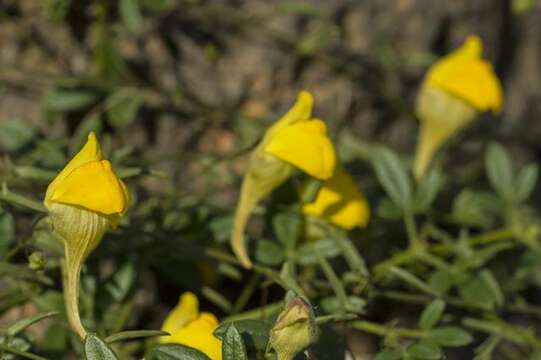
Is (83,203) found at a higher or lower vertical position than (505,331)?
higher

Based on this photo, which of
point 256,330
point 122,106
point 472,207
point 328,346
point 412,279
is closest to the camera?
point 256,330

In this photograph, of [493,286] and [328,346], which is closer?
[328,346]

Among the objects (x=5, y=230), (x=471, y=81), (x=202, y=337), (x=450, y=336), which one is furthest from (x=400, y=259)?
(x=5, y=230)

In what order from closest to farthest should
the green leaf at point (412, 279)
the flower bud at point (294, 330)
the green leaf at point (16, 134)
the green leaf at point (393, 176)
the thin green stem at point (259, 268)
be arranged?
1. the flower bud at point (294, 330)
2. the thin green stem at point (259, 268)
3. the green leaf at point (412, 279)
4. the green leaf at point (16, 134)
5. the green leaf at point (393, 176)

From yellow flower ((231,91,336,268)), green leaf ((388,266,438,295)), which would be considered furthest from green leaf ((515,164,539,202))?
yellow flower ((231,91,336,268))

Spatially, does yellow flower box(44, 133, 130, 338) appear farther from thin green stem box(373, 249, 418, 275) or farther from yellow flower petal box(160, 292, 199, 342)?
thin green stem box(373, 249, 418, 275)

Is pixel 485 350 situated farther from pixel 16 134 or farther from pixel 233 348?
pixel 16 134

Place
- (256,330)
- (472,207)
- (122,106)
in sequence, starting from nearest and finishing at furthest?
(256,330), (122,106), (472,207)

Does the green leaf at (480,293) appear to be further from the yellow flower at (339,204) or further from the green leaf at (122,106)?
the green leaf at (122,106)

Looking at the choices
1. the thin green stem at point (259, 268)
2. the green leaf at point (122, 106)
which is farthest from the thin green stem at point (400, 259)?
the green leaf at point (122, 106)
